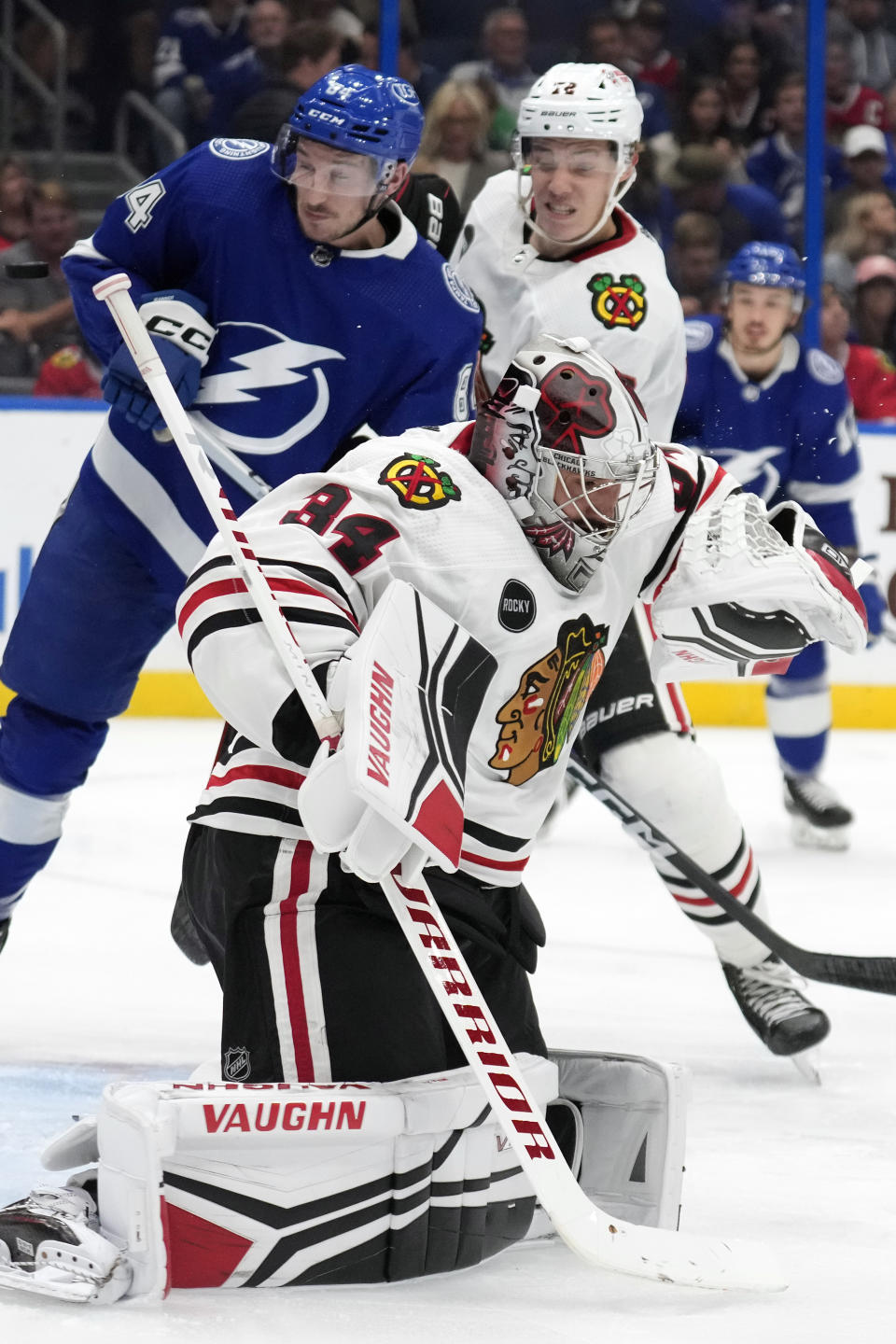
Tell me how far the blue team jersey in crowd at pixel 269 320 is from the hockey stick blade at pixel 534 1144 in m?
0.86

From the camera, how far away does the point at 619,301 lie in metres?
2.83

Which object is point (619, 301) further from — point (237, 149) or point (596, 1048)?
point (596, 1048)

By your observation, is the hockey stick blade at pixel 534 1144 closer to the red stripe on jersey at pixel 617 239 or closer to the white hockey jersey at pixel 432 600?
the white hockey jersey at pixel 432 600

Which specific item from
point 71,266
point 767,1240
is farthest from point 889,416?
point 767,1240

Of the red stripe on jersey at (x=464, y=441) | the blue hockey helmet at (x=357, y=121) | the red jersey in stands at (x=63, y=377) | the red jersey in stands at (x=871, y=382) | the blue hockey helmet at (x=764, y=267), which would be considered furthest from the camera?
the red jersey in stands at (x=871, y=382)

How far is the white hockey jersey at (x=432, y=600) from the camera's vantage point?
5.94 ft

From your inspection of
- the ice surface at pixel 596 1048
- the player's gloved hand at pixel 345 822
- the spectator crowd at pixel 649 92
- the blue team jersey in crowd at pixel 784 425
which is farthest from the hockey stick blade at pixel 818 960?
the spectator crowd at pixel 649 92

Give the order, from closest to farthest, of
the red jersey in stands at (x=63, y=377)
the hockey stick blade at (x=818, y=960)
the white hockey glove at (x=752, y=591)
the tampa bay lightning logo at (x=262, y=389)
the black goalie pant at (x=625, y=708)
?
the white hockey glove at (x=752, y=591) → the hockey stick blade at (x=818, y=960) → the tampa bay lightning logo at (x=262, y=389) → the black goalie pant at (x=625, y=708) → the red jersey in stands at (x=63, y=377)

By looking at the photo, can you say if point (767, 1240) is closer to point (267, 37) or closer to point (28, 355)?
point (28, 355)

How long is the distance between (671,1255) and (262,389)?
1216 millimetres

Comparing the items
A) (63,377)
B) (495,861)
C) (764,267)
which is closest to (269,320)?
(495,861)

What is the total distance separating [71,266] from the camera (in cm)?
258

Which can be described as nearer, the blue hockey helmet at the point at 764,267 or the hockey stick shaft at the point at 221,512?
the hockey stick shaft at the point at 221,512

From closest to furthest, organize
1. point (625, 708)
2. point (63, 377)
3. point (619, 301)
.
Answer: point (625, 708)
point (619, 301)
point (63, 377)
